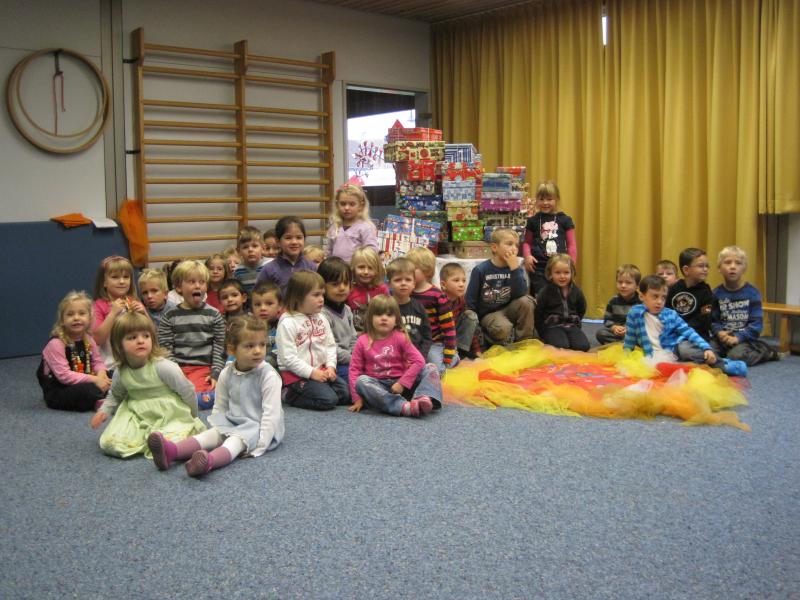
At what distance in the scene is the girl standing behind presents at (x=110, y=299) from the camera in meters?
4.09

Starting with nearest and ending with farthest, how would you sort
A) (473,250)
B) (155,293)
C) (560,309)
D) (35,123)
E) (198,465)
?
(198,465)
(155,293)
(560,309)
(35,123)
(473,250)

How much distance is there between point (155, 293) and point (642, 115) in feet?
13.1

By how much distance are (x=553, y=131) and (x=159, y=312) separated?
3954 mm

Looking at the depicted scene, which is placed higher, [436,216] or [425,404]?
[436,216]

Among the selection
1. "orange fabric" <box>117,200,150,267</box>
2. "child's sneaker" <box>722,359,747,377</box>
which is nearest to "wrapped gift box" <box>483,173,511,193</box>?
"child's sneaker" <box>722,359,747,377</box>

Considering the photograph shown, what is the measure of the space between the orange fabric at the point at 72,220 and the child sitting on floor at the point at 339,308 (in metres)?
2.33

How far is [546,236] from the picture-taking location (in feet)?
19.3

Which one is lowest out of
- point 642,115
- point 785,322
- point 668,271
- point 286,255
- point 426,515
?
point 426,515

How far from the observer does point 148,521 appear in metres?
2.46

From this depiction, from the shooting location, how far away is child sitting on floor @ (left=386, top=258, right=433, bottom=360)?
4.16 metres

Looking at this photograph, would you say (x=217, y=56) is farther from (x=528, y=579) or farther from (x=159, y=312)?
(x=528, y=579)

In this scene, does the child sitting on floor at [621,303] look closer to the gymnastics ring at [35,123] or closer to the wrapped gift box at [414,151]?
the wrapped gift box at [414,151]

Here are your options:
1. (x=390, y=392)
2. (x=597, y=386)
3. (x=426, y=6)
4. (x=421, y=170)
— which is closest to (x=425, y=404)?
(x=390, y=392)

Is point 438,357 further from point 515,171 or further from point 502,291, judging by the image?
point 515,171
